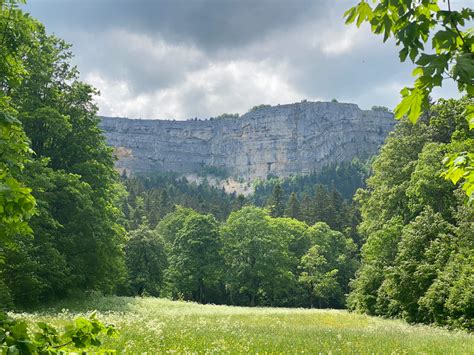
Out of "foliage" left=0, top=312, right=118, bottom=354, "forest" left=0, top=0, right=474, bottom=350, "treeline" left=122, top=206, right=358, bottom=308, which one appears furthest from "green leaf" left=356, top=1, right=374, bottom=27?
"treeline" left=122, top=206, right=358, bottom=308

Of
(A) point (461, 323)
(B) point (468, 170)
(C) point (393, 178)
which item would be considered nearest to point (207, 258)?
(C) point (393, 178)

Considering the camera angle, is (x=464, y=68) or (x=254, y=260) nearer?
(x=464, y=68)

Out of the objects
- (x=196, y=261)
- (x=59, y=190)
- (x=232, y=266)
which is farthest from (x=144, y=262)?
(x=59, y=190)

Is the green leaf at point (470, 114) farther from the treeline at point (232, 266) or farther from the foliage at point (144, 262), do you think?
the treeline at point (232, 266)

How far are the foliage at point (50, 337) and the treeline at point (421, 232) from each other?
17253mm

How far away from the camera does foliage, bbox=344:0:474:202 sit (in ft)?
8.23

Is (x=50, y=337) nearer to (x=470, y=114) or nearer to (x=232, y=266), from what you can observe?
(x=470, y=114)

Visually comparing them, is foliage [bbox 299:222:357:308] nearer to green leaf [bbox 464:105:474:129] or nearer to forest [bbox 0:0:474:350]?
forest [bbox 0:0:474:350]

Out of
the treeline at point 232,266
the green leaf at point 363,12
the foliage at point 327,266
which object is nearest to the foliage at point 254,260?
the treeline at point 232,266

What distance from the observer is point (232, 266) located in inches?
2655

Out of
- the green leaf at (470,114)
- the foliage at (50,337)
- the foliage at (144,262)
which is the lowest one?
the foliage at (144,262)

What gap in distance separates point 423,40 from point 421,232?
29764 millimetres

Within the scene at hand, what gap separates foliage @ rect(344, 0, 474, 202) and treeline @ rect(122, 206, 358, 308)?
6228 centimetres

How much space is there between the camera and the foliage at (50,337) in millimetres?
2559
